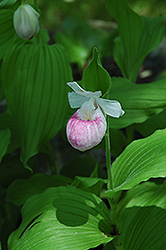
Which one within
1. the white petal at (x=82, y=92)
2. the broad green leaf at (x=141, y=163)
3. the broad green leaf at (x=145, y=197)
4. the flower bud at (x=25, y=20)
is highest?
the flower bud at (x=25, y=20)

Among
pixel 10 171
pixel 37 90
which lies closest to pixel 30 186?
pixel 10 171

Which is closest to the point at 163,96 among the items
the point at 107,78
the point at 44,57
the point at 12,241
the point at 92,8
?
the point at 107,78

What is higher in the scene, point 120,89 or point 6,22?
point 6,22

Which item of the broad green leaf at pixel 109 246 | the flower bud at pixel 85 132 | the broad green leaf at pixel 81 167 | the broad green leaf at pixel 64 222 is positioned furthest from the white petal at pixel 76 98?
the broad green leaf at pixel 81 167

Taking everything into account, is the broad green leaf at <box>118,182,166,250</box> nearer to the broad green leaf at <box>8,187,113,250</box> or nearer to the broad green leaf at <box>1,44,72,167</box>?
the broad green leaf at <box>8,187,113,250</box>

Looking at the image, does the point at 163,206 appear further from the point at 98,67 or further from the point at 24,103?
the point at 24,103

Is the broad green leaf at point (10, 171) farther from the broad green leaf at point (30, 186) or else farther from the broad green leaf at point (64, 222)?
the broad green leaf at point (64, 222)

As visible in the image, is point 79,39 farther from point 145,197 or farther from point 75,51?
point 145,197

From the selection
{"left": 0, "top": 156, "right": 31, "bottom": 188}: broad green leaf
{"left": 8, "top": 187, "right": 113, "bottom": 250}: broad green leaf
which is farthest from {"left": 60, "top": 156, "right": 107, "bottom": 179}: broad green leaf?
{"left": 8, "top": 187, "right": 113, "bottom": 250}: broad green leaf
